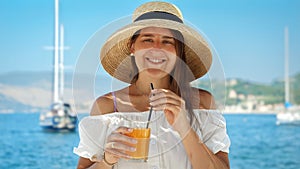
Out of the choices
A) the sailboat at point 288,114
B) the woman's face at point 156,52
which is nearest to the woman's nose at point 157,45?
the woman's face at point 156,52

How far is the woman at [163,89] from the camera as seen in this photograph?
94cm

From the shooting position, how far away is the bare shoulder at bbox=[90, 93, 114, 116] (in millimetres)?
969

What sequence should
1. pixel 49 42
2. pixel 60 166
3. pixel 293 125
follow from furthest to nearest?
1. pixel 49 42
2. pixel 293 125
3. pixel 60 166

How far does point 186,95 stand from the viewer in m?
0.96

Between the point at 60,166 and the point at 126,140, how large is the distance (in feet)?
42.1

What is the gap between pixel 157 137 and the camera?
0.98 meters

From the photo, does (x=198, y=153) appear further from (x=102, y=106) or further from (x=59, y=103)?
(x=59, y=103)

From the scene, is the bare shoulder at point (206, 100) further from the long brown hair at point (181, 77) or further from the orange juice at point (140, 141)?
the orange juice at point (140, 141)

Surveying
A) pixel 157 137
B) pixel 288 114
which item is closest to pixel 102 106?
pixel 157 137

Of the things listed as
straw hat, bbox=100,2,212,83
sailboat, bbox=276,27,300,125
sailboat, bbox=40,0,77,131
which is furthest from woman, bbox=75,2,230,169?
sailboat, bbox=276,27,300,125

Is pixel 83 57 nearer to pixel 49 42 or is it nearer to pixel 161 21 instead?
pixel 161 21

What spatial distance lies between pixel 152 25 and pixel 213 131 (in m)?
0.22

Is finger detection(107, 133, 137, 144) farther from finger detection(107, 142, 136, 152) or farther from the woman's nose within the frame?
the woman's nose

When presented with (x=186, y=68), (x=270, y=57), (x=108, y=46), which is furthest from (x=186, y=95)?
(x=270, y=57)
